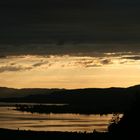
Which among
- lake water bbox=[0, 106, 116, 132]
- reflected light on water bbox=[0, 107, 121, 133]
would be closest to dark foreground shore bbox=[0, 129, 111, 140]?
reflected light on water bbox=[0, 107, 121, 133]

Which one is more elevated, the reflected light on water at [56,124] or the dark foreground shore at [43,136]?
the reflected light on water at [56,124]

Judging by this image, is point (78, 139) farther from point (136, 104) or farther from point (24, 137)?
point (136, 104)

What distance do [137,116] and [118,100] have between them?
151 m

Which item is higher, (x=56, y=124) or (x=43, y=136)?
(x=56, y=124)

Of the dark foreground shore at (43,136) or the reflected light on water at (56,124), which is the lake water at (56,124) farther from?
the dark foreground shore at (43,136)

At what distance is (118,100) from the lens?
194 meters

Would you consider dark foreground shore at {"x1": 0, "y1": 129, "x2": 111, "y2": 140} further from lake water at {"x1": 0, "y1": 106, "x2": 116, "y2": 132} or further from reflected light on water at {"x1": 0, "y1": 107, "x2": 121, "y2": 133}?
lake water at {"x1": 0, "y1": 106, "x2": 116, "y2": 132}

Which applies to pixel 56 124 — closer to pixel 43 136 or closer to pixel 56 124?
pixel 56 124

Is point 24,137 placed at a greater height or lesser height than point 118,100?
lesser

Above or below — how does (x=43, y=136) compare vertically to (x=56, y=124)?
below

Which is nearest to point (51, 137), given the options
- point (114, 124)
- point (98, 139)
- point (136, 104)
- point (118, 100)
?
point (98, 139)

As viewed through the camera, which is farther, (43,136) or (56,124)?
(56,124)

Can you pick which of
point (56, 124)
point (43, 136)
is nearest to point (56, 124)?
point (56, 124)

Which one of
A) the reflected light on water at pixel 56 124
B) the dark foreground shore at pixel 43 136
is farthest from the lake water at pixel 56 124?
the dark foreground shore at pixel 43 136
